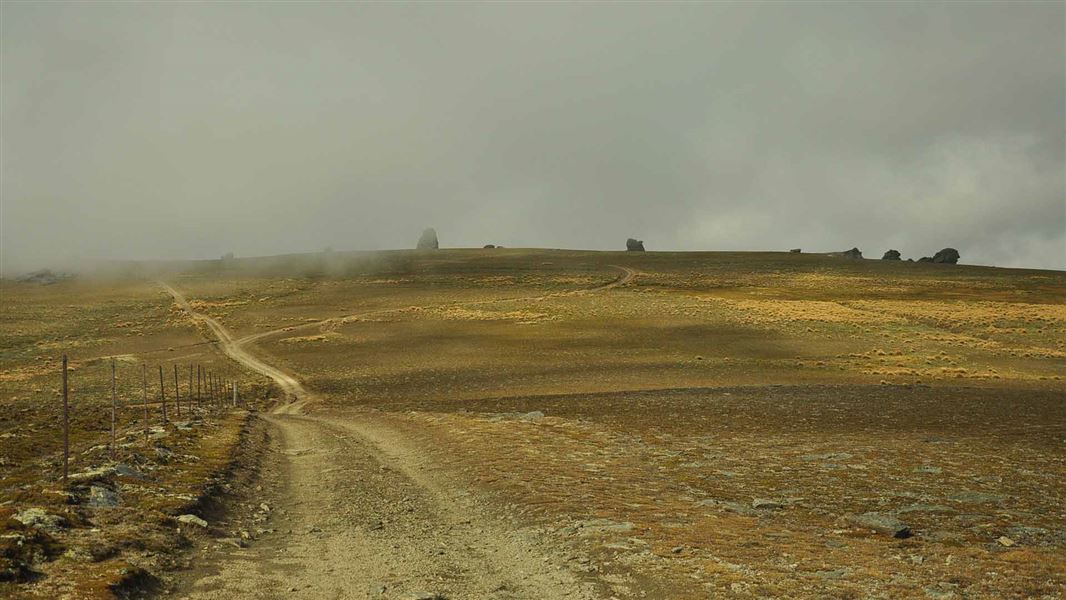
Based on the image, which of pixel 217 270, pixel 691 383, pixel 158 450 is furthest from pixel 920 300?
pixel 217 270

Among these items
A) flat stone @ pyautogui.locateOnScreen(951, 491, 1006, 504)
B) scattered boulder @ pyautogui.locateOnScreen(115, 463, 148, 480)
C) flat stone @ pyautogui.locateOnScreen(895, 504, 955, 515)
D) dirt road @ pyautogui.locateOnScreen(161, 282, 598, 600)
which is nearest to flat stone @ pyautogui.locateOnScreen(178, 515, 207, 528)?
dirt road @ pyautogui.locateOnScreen(161, 282, 598, 600)

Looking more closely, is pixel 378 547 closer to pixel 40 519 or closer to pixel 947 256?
pixel 40 519

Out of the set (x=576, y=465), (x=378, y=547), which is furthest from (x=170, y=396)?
(x=378, y=547)

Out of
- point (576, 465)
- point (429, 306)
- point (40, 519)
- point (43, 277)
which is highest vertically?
point (43, 277)

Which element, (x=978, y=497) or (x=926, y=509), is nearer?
(x=926, y=509)

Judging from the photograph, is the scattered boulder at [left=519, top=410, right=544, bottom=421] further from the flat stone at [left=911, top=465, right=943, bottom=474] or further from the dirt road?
the flat stone at [left=911, top=465, right=943, bottom=474]

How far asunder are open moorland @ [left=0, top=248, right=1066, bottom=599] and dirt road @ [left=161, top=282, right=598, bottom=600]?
0.07 m

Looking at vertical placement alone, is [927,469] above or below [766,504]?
below

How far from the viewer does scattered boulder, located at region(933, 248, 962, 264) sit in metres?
171

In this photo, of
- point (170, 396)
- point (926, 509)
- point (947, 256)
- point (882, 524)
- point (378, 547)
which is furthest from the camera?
point (947, 256)

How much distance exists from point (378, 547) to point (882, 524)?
31.8ft

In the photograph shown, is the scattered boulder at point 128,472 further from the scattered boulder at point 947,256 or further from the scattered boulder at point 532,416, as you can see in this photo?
the scattered boulder at point 947,256

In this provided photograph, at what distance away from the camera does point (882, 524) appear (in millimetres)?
13602

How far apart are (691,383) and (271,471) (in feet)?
97.1
